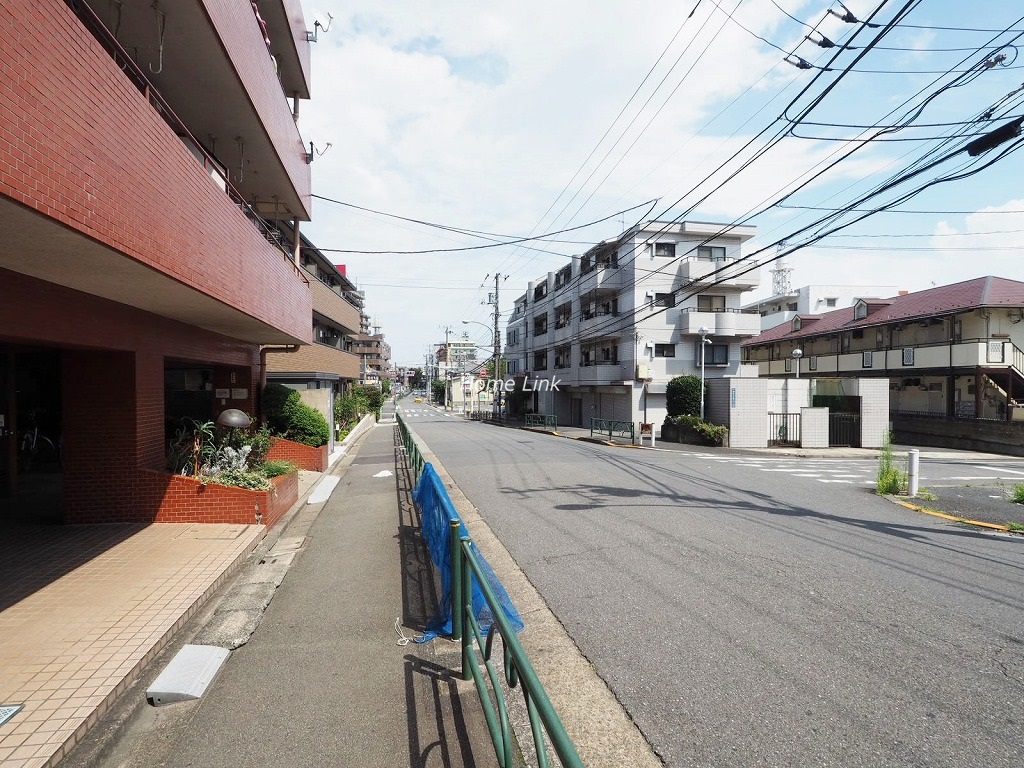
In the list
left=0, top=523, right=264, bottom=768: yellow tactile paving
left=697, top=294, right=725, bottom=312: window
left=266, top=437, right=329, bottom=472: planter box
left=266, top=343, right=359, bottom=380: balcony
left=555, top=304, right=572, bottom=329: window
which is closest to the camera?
left=0, top=523, right=264, bottom=768: yellow tactile paving

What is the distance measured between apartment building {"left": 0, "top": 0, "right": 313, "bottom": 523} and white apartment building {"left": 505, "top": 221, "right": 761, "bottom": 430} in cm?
2338

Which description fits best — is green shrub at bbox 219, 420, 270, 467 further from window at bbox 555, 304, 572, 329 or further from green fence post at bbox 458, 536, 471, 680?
window at bbox 555, 304, 572, 329

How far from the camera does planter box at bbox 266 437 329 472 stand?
1328 cm

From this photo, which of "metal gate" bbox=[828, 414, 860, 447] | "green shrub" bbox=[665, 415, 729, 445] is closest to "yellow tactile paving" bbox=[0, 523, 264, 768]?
"green shrub" bbox=[665, 415, 729, 445]

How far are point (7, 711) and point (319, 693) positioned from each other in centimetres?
180

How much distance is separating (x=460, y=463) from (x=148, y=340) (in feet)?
31.3

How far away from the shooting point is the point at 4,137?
2.76m

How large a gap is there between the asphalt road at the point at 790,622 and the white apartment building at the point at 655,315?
22325 mm

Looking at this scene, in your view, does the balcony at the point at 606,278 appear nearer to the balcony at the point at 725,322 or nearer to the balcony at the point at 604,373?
the balcony at the point at 604,373

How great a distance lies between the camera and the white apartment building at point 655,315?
1248 inches

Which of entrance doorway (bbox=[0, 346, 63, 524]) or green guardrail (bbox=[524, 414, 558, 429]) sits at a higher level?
entrance doorway (bbox=[0, 346, 63, 524])

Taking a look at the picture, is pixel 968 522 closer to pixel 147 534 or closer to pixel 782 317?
pixel 147 534

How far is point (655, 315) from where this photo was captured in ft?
103

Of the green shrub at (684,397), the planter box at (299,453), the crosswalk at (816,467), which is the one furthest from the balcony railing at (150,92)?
the green shrub at (684,397)
